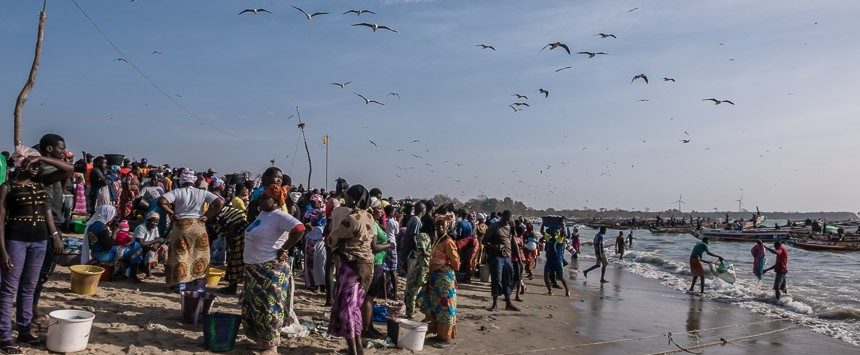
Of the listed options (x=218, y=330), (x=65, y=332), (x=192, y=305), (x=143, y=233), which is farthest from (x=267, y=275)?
(x=143, y=233)

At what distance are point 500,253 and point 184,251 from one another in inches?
184

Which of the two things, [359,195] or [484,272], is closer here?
[359,195]

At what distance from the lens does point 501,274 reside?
9273 millimetres

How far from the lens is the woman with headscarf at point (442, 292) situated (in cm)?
651

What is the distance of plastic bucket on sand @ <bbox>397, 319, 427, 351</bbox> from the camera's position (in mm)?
5957

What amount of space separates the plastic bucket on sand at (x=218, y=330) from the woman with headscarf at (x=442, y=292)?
2.26m

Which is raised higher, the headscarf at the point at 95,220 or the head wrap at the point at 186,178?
the head wrap at the point at 186,178

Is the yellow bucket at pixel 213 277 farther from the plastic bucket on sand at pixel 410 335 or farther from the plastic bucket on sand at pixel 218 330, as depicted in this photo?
the plastic bucket on sand at pixel 410 335

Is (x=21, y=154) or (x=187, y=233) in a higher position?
(x=21, y=154)

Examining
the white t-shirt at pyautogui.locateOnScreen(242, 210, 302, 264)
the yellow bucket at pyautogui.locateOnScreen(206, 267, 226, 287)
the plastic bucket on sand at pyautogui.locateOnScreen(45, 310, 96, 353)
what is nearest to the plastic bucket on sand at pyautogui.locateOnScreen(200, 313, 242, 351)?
the white t-shirt at pyautogui.locateOnScreen(242, 210, 302, 264)

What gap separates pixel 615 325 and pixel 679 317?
2484 mm

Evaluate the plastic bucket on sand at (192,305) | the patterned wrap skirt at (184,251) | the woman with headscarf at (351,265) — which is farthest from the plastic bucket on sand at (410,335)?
the patterned wrap skirt at (184,251)

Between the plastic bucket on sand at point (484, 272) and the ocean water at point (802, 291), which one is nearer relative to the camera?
the ocean water at point (802, 291)

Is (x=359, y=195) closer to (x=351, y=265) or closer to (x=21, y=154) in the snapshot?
(x=351, y=265)
